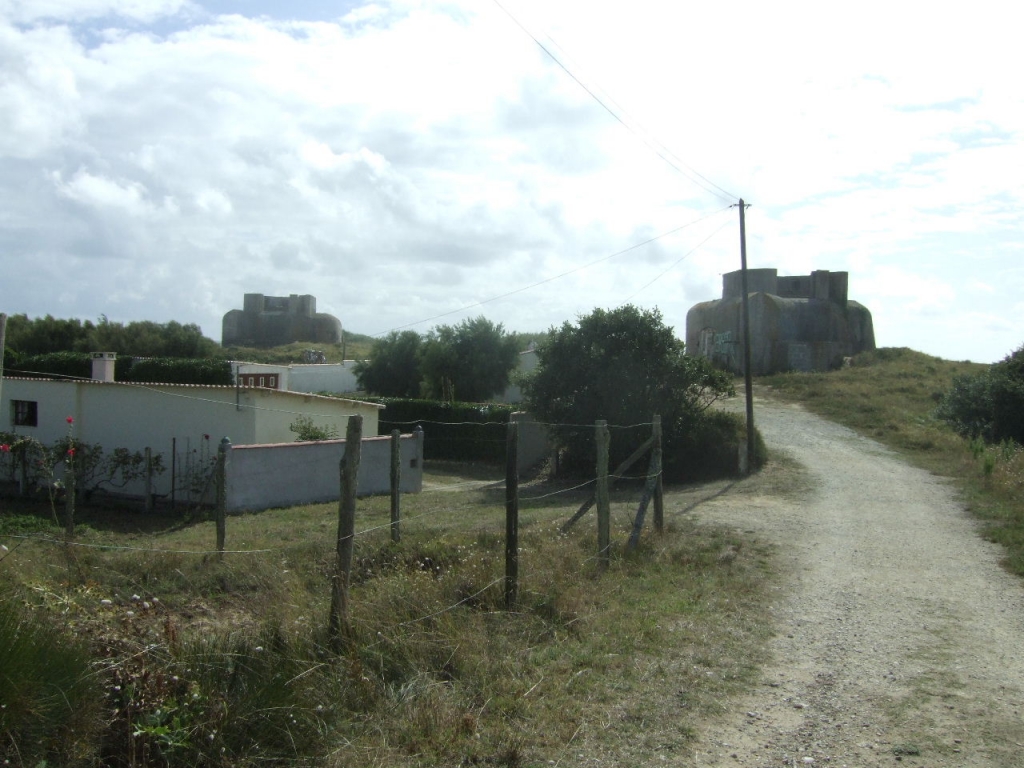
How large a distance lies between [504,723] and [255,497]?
13.9 meters

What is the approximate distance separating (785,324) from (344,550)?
43.5 metres

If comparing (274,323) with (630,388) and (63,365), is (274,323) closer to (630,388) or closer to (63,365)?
(63,365)

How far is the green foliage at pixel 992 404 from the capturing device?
27.0m

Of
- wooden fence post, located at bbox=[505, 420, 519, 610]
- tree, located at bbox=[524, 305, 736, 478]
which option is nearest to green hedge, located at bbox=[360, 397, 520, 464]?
tree, located at bbox=[524, 305, 736, 478]

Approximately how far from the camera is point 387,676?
17.5 feet

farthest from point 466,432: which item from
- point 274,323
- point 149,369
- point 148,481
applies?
point 274,323

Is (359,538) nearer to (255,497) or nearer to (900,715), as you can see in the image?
(900,715)

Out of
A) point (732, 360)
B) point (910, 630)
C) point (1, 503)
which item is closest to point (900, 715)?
point (910, 630)

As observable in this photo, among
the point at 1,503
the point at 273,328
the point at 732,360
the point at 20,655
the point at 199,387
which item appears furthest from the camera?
the point at 273,328

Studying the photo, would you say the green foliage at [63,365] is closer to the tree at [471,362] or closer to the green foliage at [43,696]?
the tree at [471,362]

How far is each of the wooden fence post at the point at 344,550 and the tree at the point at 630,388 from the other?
17.4 metres

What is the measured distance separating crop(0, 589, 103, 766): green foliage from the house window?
73.8ft

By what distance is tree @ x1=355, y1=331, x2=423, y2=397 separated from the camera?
45.2 metres

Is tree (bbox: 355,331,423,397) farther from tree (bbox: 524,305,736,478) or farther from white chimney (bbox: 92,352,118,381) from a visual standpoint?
tree (bbox: 524,305,736,478)
